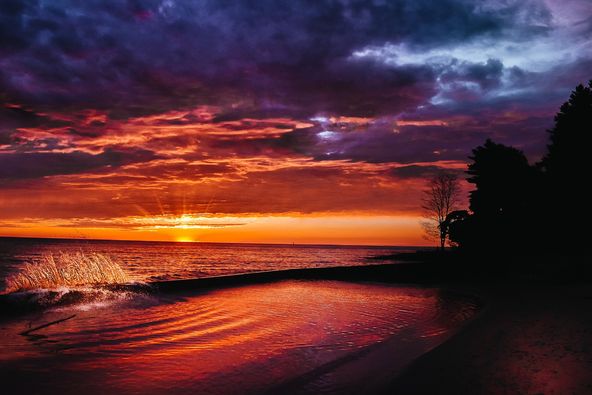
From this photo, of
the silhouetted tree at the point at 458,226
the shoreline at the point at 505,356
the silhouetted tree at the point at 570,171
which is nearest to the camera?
the shoreline at the point at 505,356

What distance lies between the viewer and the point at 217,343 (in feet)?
34.4

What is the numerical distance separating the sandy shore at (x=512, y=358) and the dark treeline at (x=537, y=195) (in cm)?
2754

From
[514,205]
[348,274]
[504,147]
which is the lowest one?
[348,274]

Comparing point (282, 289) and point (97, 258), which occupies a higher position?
point (97, 258)

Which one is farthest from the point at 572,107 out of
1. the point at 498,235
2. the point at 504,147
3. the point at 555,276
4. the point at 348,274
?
the point at 348,274

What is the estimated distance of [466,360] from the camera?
816 cm

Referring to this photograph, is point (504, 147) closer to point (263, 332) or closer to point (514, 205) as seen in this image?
point (514, 205)

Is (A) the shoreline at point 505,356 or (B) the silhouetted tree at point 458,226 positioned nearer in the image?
(A) the shoreline at point 505,356

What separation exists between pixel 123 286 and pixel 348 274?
55.3ft

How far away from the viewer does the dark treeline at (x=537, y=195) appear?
123ft

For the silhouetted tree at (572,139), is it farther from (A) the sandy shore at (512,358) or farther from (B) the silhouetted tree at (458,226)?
(A) the sandy shore at (512,358)

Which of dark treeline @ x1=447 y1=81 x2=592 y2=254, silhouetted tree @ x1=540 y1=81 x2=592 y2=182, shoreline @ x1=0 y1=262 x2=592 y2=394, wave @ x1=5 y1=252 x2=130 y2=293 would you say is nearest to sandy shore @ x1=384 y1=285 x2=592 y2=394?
shoreline @ x1=0 y1=262 x2=592 y2=394

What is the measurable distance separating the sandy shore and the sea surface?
0.63m

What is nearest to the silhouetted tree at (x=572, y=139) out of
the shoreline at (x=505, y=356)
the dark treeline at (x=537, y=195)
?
the dark treeline at (x=537, y=195)
